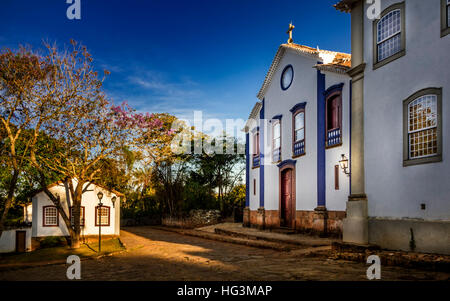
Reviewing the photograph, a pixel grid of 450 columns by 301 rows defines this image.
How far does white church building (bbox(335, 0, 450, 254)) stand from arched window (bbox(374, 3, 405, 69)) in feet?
0.09

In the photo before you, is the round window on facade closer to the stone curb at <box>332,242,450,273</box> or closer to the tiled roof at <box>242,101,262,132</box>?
the tiled roof at <box>242,101,262,132</box>

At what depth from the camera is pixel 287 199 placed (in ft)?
62.6

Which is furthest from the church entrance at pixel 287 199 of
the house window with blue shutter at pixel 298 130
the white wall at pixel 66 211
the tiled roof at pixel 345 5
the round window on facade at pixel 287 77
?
the white wall at pixel 66 211

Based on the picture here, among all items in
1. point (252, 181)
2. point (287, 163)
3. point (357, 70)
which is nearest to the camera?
point (357, 70)

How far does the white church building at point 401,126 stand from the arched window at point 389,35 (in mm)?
27

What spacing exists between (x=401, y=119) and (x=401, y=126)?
0.18m

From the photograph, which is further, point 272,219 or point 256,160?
point 256,160

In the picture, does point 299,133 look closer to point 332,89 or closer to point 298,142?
point 298,142

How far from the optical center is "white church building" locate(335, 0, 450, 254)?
8883mm

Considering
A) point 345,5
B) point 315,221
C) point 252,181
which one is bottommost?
point 315,221

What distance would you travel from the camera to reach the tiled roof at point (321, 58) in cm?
1504

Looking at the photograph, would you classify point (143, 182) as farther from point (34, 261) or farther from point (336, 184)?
point (336, 184)

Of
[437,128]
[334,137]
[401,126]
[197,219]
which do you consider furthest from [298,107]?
[197,219]

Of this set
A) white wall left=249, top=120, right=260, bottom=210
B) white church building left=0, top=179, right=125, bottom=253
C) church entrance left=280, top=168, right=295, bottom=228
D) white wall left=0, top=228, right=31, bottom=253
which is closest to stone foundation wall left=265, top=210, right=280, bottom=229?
church entrance left=280, top=168, right=295, bottom=228
